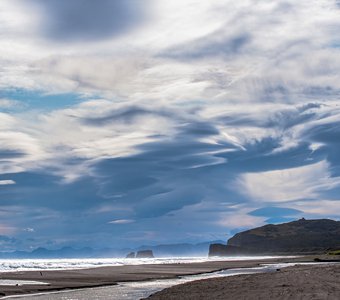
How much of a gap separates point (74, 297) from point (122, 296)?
143 inches

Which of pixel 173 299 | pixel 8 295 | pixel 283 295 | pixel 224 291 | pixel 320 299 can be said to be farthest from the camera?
pixel 8 295

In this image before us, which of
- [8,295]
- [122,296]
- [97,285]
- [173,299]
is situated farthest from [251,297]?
[97,285]

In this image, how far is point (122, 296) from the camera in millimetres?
41812

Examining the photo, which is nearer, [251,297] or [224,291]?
[251,297]

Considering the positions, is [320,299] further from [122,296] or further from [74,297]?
[74,297]

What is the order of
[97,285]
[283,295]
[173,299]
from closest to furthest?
[283,295] < [173,299] < [97,285]

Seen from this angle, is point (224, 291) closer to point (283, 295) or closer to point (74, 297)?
point (283, 295)

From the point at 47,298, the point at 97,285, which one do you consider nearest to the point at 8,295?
the point at 47,298

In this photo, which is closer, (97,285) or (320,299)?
(320,299)

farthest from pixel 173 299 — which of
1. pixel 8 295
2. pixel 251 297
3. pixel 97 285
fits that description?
pixel 97 285

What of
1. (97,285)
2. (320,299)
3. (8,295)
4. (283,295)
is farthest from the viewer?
(97,285)

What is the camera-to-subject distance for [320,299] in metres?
29.7

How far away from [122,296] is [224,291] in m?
7.78

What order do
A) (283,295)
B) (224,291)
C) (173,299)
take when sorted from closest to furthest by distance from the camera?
1. (283,295)
2. (173,299)
3. (224,291)
